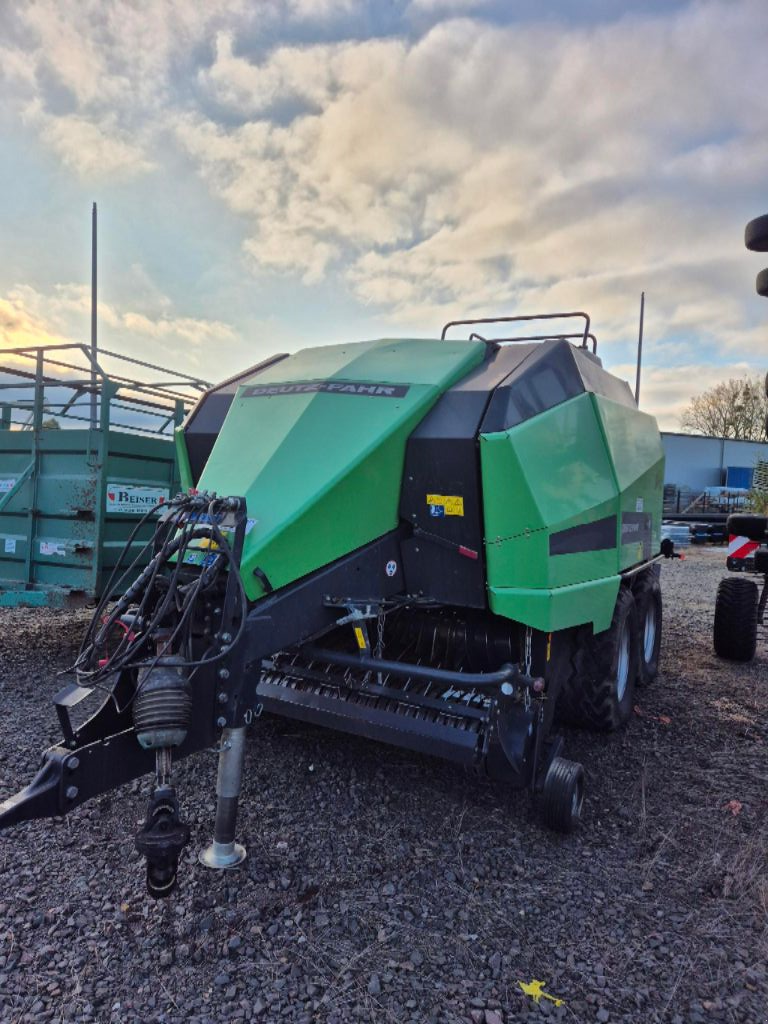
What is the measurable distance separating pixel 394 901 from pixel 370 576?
1292 mm

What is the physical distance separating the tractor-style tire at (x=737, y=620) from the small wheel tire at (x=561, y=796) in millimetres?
4101

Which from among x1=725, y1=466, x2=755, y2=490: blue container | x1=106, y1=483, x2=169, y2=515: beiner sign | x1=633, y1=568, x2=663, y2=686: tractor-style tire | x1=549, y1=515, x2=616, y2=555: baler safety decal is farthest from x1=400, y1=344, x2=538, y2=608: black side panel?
x1=725, y1=466, x2=755, y2=490: blue container

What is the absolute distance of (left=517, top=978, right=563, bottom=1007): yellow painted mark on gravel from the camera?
84.4 inches

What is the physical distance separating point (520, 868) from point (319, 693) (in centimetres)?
119

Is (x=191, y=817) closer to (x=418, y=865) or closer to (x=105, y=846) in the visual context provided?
(x=105, y=846)

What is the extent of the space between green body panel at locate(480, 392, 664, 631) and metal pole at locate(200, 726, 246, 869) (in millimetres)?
1304

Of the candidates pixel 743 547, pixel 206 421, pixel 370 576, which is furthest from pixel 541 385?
pixel 743 547

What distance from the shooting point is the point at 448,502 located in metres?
3.18

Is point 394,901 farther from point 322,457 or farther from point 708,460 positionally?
point 708,460

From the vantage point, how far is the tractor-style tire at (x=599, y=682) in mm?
4164

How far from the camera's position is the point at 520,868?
2.87m

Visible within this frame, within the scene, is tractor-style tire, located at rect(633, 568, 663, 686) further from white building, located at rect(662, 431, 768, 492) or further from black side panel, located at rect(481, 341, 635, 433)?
white building, located at rect(662, 431, 768, 492)

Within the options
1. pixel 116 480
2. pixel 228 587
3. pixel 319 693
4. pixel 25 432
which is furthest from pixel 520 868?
pixel 25 432

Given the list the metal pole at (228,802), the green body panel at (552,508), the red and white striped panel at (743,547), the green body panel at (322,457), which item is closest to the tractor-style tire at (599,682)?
the green body panel at (552,508)
